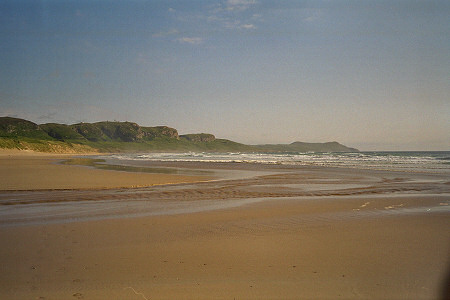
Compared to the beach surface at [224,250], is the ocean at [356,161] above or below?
above

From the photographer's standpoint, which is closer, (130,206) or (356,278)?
(356,278)

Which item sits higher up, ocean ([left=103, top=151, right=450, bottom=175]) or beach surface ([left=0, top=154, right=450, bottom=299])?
ocean ([left=103, top=151, right=450, bottom=175])

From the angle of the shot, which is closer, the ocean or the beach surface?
the beach surface

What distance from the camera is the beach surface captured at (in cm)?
421

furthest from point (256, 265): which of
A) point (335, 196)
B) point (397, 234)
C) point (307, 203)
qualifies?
point (335, 196)

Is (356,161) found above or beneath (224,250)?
above

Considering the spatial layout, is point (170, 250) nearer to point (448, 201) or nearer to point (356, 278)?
point (356, 278)

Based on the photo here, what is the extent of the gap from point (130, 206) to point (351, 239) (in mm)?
6923

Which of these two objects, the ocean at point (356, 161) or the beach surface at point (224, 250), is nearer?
the beach surface at point (224, 250)

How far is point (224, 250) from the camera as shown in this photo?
5715mm

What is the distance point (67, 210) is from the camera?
965 centimetres

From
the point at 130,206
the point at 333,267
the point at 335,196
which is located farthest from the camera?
the point at 335,196

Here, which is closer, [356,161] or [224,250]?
[224,250]

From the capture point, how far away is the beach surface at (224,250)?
4.21 metres
